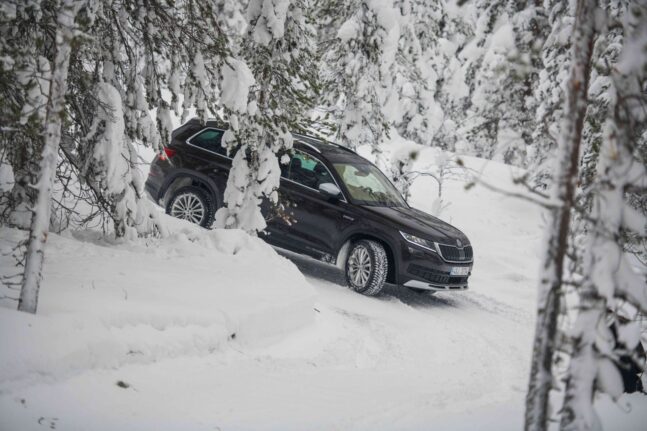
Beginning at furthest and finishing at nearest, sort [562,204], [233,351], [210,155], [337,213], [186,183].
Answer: [186,183], [210,155], [337,213], [233,351], [562,204]

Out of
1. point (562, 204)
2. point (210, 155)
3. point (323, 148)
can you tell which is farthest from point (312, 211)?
point (562, 204)

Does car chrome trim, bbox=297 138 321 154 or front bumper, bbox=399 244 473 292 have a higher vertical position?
car chrome trim, bbox=297 138 321 154

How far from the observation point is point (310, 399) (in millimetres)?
4484

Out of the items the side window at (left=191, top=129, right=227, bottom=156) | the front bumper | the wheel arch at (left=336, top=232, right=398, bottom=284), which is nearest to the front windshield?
the wheel arch at (left=336, top=232, right=398, bottom=284)

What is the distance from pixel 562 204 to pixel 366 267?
5.71 meters

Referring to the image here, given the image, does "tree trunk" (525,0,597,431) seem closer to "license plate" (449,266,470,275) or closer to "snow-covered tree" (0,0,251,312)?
"snow-covered tree" (0,0,251,312)

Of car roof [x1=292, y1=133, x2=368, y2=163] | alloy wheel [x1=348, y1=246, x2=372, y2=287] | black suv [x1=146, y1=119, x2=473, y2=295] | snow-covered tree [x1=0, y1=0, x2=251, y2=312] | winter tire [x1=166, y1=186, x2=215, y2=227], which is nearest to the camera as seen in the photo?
snow-covered tree [x1=0, y1=0, x2=251, y2=312]


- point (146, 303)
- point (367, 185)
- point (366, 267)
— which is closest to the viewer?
point (146, 303)

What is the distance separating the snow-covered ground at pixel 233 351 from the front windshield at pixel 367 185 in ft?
5.20

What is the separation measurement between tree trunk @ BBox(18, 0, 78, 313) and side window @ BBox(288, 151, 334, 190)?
5.44m

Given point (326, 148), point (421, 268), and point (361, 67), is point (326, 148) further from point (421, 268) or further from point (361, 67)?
point (361, 67)

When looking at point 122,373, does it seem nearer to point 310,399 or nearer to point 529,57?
point 310,399

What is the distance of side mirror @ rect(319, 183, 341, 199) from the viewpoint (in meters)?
8.74

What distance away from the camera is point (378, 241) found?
28.0ft
